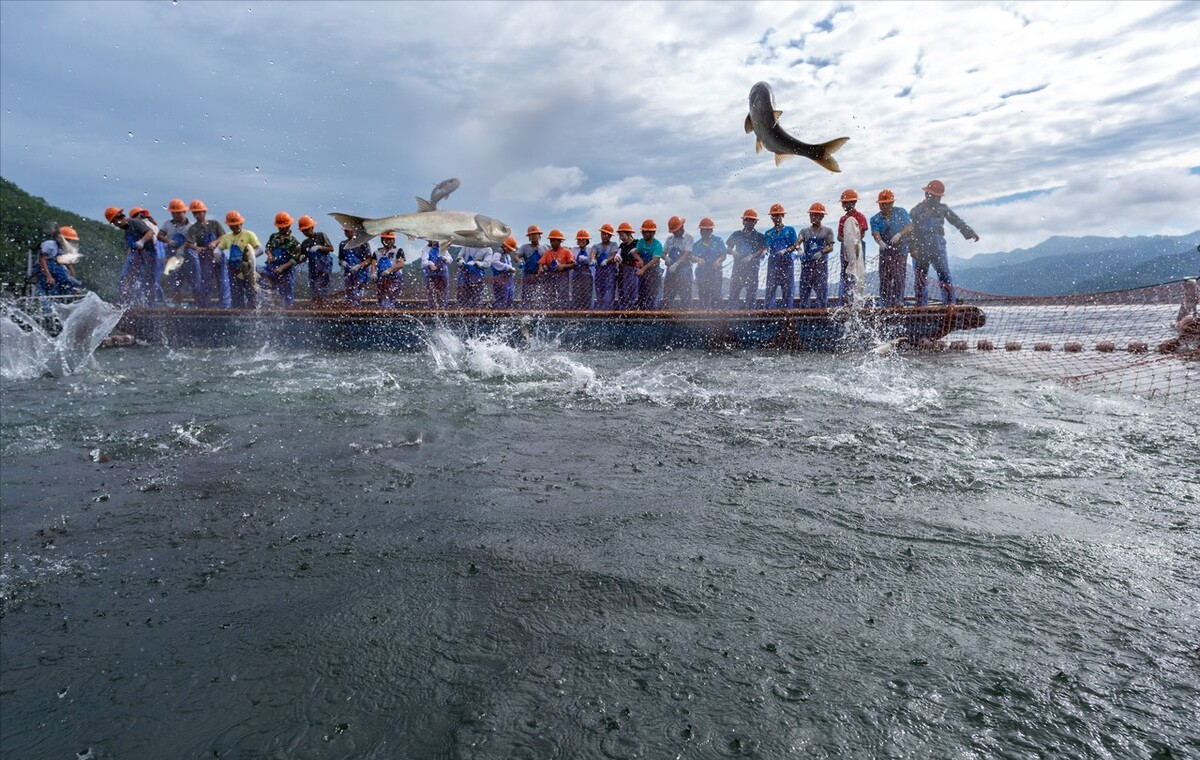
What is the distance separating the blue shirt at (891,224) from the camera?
12219mm

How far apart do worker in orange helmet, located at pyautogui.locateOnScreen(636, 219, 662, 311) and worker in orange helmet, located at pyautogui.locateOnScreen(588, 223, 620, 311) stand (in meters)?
0.61

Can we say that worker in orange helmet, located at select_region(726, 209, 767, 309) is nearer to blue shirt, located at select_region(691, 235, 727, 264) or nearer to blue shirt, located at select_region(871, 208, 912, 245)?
blue shirt, located at select_region(691, 235, 727, 264)

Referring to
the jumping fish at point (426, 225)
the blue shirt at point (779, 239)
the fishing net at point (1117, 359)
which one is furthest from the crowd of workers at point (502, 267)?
the jumping fish at point (426, 225)

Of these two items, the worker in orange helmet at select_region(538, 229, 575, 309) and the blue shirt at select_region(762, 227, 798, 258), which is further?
the worker in orange helmet at select_region(538, 229, 575, 309)

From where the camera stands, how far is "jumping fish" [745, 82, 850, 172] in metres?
6.71

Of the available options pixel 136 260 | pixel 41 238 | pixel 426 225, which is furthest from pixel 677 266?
pixel 41 238

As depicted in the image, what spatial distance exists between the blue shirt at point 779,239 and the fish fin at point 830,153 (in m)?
5.94

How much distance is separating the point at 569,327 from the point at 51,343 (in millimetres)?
9251

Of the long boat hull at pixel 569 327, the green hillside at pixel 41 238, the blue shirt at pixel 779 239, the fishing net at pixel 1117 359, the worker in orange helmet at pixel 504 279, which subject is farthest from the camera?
the green hillside at pixel 41 238

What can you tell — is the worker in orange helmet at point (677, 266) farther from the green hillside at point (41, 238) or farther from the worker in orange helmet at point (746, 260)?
the green hillside at point (41, 238)

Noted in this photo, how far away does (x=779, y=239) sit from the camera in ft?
43.0

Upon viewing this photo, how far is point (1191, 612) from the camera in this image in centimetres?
266

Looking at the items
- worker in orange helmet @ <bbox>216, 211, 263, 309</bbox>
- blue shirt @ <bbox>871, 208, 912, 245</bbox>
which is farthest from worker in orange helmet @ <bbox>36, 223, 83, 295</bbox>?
blue shirt @ <bbox>871, 208, 912, 245</bbox>

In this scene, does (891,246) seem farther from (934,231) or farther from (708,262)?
(708,262)
